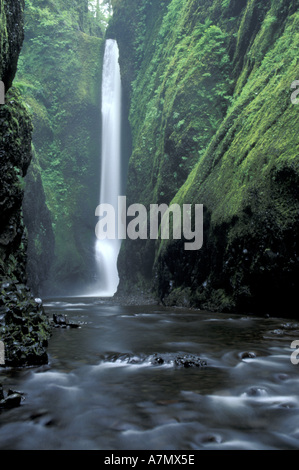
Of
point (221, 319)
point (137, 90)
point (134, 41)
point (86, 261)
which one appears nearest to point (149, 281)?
point (221, 319)

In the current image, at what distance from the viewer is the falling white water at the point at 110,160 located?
25.0 metres

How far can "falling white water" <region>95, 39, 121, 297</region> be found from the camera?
25.0m

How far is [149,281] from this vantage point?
14633 millimetres

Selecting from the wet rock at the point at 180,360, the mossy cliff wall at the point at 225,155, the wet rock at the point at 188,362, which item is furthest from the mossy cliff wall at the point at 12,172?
the mossy cliff wall at the point at 225,155

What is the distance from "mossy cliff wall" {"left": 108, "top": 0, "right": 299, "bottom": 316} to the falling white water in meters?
6.36

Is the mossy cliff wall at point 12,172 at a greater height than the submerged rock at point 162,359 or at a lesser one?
greater

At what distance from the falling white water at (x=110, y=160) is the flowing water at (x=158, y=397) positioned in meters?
19.6

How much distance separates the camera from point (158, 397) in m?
2.95

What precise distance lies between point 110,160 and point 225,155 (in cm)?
1736

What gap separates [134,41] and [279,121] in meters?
19.6

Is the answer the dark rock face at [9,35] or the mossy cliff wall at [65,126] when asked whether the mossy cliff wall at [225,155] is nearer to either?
the dark rock face at [9,35]

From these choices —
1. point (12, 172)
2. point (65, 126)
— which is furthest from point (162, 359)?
point (65, 126)

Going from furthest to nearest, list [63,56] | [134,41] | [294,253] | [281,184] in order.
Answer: [63,56] < [134,41] < [281,184] < [294,253]

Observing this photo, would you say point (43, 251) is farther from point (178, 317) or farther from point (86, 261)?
point (178, 317)
